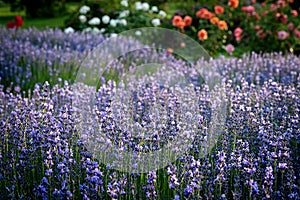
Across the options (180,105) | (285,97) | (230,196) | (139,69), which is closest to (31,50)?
(139,69)

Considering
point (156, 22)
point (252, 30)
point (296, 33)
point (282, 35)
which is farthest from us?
point (156, 22)

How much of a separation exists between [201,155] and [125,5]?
7187 mm

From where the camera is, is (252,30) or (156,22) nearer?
(252,30)

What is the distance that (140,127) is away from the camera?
344cm

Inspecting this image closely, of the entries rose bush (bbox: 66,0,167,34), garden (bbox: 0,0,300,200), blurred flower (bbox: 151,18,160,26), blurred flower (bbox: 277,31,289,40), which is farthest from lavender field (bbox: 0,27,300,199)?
rose bush (bbox: 66,0,167,34)

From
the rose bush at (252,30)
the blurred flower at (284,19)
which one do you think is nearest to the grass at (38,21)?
the rose bush at (252,30)

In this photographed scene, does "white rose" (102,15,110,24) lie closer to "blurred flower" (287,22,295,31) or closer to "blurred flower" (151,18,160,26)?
"blurred flower" (151,18,160,26)

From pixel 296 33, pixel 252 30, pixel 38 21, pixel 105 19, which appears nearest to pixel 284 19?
pixel 296 33

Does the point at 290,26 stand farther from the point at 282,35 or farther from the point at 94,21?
the point at 94,21

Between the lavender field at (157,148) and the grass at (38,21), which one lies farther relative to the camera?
the grass at (38,21)

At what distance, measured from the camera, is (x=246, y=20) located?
9945 millimetres

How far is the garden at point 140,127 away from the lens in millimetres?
3061

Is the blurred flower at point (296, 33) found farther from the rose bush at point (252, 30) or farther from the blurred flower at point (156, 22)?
the blurred flower at point (156, 22)

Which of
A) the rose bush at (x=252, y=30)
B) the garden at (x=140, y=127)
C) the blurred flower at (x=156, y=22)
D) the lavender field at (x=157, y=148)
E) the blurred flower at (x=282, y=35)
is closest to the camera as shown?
the lavender field at (x=157, y=148)
